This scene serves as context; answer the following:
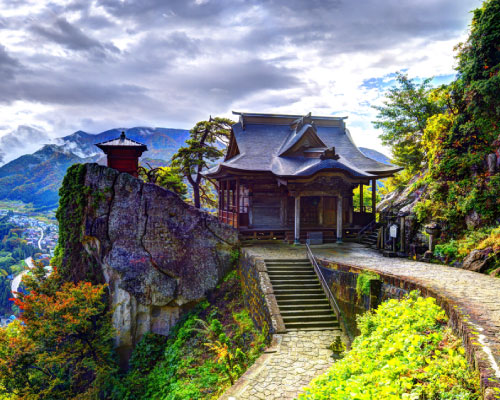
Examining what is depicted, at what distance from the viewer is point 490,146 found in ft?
40.3

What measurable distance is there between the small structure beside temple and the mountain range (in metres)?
89.0

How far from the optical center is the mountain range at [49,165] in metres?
108

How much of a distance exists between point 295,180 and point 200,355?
9.37m

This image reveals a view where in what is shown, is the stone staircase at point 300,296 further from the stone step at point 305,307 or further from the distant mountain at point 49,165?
the distant mountain at point 49,165

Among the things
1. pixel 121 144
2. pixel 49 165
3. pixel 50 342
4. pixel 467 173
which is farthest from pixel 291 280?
pixel 49 165

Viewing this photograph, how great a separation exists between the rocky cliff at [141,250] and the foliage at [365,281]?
8.03 metres

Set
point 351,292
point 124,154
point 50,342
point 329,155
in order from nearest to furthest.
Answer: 1. point 351,292
2. point 50,342
3. point 329,155
4. point 124,154

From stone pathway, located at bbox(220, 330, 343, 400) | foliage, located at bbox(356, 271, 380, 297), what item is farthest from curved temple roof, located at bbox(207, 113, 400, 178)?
stone pathway, located at bbox(220, 330, 343, 400)

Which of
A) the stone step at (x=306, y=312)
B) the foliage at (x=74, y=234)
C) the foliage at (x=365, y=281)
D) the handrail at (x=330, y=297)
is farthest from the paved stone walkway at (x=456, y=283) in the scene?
the foliage at (x=74, y=234)

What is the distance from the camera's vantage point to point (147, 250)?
50.9ft

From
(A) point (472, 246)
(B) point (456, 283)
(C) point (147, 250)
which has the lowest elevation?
(C) point (147, 250)

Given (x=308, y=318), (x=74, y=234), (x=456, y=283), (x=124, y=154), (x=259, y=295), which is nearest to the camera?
(x=456, y=283)

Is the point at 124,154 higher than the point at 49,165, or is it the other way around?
the point at 49,165

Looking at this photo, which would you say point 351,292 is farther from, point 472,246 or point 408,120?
point 408,120
